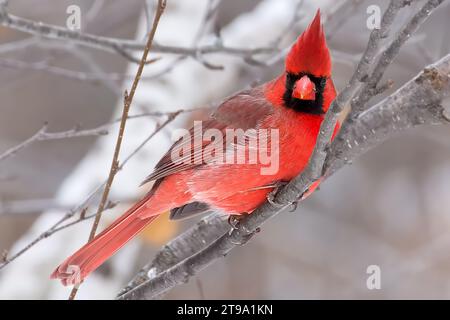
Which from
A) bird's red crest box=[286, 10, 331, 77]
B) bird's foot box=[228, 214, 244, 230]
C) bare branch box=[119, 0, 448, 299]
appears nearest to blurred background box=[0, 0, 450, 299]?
bird's red crest box=[286, 10, 331, 77]

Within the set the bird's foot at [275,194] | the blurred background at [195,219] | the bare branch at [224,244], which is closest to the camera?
the bare branch at [224,244]

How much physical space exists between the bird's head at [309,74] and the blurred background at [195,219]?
592 millimetres

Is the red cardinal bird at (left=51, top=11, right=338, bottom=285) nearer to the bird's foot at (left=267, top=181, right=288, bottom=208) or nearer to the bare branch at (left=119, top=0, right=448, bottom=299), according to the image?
the bird's foot at (left=267, top=181, right=288, bottom=208)

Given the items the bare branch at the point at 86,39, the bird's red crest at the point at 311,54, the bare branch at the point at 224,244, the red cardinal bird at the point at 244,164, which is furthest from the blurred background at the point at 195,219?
the bare branch at the point at 224,244

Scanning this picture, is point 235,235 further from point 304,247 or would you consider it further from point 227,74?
point 304,247

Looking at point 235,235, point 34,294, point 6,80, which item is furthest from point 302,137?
point 6,80

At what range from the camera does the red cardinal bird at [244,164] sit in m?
2.48

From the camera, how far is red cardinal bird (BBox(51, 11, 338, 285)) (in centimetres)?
248

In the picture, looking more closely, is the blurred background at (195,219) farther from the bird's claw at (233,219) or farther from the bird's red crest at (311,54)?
the bird's claw at (233,219)

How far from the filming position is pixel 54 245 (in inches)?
163

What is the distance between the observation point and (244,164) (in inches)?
101

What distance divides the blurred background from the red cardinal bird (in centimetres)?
51

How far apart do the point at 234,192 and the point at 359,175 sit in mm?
4262

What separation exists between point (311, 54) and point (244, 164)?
0.47m
